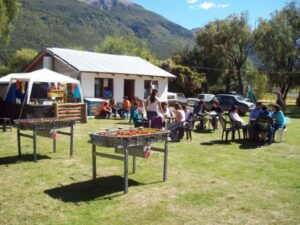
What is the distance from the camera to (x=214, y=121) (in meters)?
16.5

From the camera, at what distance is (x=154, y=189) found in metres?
7.08

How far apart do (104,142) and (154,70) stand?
2149cm

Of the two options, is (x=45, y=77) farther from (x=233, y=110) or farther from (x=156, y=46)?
(x=156, y=46)

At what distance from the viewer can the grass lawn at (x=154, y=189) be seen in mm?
5688

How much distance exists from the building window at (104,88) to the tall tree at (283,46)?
18012mm

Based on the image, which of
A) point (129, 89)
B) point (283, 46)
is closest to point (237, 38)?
point (283, 46)

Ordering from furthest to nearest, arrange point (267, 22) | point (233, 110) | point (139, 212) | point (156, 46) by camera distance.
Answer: point (156, 46) → point (267, 22) → point (233, 110) → point (139, 212)

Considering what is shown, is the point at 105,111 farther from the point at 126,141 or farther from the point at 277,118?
the point at 126,141

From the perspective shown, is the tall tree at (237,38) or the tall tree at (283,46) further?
the tall tree at (237,38)

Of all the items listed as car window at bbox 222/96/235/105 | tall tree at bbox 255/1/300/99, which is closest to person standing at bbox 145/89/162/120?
car window at bbox 222/96/235/105

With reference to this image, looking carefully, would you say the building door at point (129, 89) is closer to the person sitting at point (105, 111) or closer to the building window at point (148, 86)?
the building window at point (148, 86)

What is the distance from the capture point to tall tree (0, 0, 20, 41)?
1700 centimetres

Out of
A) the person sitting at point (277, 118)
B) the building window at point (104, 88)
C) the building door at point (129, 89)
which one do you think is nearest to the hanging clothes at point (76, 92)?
the building window at point (104, 88)

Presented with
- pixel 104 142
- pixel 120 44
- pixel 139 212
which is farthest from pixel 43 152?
pixel 120 44
